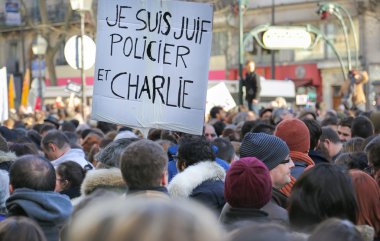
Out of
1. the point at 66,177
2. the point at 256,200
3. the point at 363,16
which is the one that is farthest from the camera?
the point at 363,16

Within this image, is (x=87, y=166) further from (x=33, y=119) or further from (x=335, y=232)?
(x=33, y=119)

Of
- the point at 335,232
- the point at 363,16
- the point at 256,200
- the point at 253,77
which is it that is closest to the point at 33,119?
the point at 253,77

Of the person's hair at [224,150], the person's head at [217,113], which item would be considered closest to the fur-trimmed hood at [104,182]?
the person's hair at [224,150]

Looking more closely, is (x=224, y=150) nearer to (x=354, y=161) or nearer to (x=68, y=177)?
(x=68, y=177)

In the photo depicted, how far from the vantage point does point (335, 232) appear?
107 inches

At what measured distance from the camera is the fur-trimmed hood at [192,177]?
556 centimetres

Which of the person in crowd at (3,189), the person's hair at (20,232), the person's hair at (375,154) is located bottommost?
the person in crowd at (3,189)

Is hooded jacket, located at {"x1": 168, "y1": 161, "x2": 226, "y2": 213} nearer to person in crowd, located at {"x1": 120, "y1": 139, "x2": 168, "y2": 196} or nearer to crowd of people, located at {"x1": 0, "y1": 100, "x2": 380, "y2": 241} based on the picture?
crowd of people, located at {"x1": 0, "y1": 100, "x2": 380, "y2": 241}

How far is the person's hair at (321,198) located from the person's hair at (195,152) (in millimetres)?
2003

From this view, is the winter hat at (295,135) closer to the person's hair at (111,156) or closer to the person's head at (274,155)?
the person's head at (274,155)

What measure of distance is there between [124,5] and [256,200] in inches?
140

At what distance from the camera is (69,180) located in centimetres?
645

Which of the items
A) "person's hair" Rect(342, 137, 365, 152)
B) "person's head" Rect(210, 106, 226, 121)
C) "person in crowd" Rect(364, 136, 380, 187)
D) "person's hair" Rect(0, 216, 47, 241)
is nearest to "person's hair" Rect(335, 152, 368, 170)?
"person in crowd" Rect(364, 136, 380, 187)

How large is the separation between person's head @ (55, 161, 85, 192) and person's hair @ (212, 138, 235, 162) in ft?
5.04
